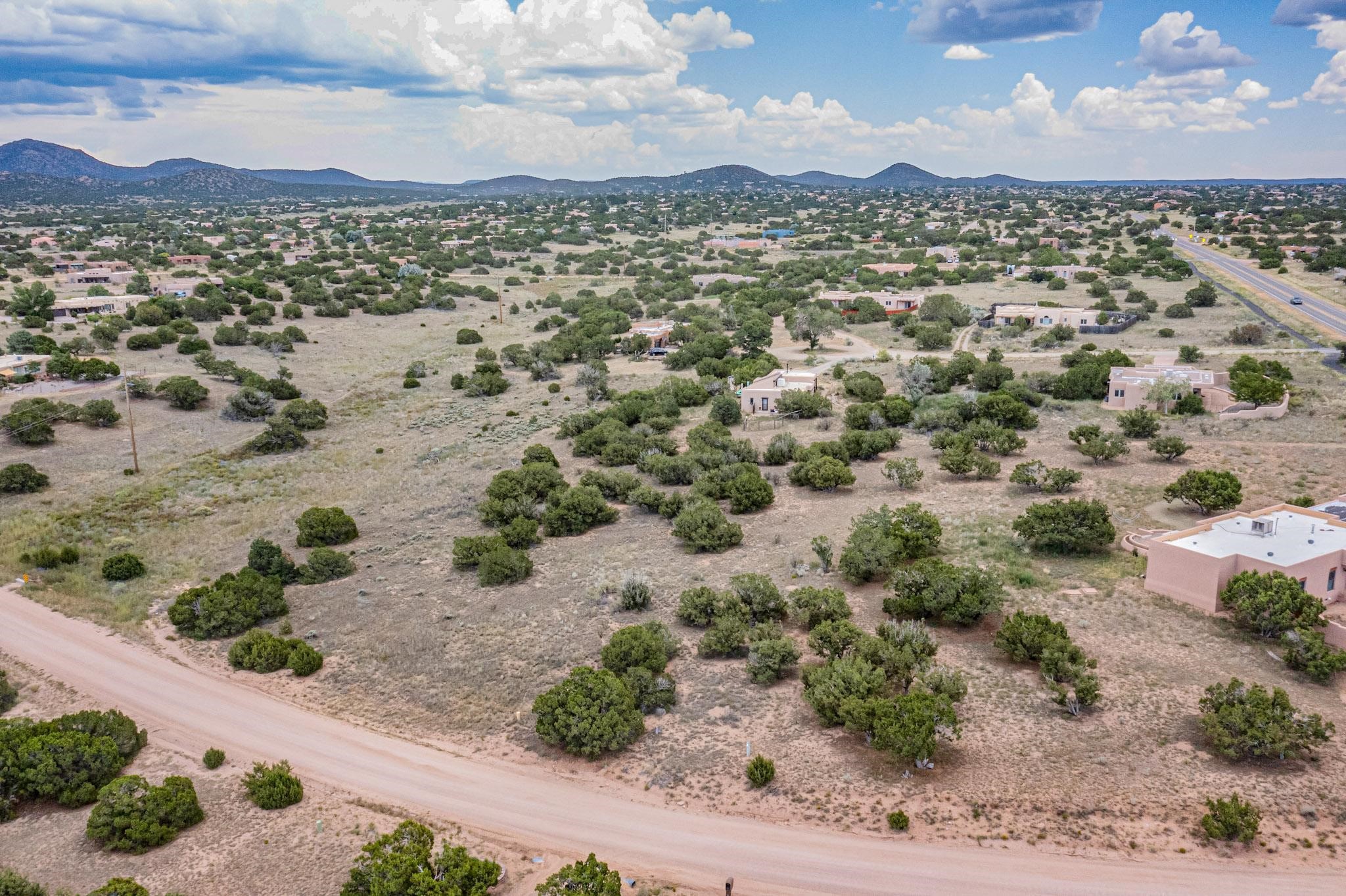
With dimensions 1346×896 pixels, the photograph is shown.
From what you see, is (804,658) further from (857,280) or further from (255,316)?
(857,280)

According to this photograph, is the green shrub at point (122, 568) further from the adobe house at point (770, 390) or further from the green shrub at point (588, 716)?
the adobe house at point (770, 390)

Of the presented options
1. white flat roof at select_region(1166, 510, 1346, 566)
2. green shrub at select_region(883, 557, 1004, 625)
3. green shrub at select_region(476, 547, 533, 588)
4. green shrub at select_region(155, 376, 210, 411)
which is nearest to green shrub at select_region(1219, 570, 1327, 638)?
white flat roof at select_region(1166, 510, 1346, 566)

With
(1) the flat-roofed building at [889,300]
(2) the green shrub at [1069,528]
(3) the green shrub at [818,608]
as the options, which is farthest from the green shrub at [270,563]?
(1) the flat-roofed building at [889,300]

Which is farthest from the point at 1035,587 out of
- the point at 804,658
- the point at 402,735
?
the point at 402,735

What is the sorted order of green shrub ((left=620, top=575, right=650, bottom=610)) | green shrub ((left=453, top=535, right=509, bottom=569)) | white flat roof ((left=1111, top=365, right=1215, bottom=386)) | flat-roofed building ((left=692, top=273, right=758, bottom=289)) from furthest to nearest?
flat-roofed building ((left=692, top=273, right=758, bottom=289)), white flat roof ((left=1111, top=365, right=1215, bottom=386)), green shrub ((left=453, top=535, right=509, bottom=569)), green shrub ((left=620, top=575, right=650, bottom=610))

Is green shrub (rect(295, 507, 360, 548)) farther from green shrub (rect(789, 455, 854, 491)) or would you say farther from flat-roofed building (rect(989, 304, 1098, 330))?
flat-roofed building (rect(989, 304, 1098, 330))

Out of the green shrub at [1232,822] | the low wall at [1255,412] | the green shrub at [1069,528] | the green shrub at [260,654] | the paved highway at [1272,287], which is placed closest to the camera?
the green shrub at [1232,822]

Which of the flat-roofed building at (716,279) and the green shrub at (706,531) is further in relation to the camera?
the flat-roofed building at (716,279)
